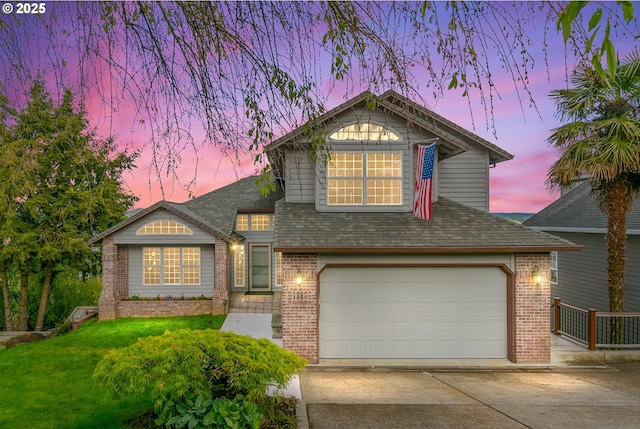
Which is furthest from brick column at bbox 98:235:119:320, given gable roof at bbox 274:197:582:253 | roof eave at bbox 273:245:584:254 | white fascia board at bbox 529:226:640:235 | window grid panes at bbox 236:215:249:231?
white fascia board at bbox 529:226:640:235

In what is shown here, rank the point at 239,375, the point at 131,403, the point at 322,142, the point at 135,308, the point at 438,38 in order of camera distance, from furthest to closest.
Result: the point at 135,308 → the point at 131,403 → the point at 239,375 → the point at 322,142 → the point at 438,38

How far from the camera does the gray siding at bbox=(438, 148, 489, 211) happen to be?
12836 millimetres

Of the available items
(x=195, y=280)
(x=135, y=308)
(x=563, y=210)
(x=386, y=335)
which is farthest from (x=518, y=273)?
(x=135, y=308)

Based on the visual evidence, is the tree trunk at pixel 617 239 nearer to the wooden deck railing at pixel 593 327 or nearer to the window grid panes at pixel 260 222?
the wooden deck railing at pixel 593 327

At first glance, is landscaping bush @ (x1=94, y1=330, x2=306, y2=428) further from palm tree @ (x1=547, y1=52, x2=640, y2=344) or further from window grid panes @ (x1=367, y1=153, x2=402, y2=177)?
palm tree @ (x1=547, y1=52, x2=640, y2=344)

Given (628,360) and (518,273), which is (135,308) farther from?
(628,360)

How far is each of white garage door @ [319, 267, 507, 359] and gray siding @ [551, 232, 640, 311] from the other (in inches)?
260

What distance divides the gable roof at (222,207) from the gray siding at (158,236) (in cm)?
22

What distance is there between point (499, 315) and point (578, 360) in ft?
7.37

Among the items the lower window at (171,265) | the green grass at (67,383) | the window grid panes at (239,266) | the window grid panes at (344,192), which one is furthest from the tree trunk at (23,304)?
the window grid panes at (344,192)

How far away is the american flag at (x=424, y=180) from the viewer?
1032 centimetres

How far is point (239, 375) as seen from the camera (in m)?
5.45

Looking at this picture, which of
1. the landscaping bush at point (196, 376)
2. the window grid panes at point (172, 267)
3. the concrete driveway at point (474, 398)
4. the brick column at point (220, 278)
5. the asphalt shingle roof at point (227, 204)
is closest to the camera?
the landscaping bush at point (196, 376)

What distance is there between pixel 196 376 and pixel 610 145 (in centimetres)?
1124
